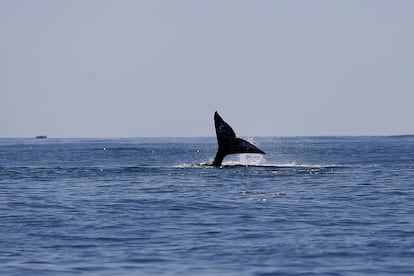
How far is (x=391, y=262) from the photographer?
17312 mm

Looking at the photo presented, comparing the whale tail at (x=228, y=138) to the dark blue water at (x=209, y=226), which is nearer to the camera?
the dark blue water at (x=209, y=226)

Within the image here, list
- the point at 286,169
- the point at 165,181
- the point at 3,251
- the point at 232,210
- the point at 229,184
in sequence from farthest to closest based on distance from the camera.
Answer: the point at 286,169
the point at 165,181
the point at 229,184
the point at 232,210
the point at 3,251

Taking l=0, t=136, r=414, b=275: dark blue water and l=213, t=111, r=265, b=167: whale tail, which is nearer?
l=0, t=136, r=414, b=275: dark blue water

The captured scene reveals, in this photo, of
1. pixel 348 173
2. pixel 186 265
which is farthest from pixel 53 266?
pixel 348 173

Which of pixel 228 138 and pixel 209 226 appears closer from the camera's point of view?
pixel 209 226

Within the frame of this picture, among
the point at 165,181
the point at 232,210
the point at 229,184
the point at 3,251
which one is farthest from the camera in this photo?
the point at 165,181

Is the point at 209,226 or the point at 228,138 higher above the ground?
the point at 228,138

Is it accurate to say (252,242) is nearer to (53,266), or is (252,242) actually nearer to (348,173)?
(53,266)

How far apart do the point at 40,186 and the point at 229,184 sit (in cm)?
797

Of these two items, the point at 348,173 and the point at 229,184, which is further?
the point at 348,173

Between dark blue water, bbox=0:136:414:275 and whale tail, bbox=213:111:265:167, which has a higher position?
whale tail, bbox=213:111:265:167

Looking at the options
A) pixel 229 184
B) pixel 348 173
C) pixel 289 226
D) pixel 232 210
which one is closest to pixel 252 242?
pixel 289 226

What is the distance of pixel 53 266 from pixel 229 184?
65.8 ft

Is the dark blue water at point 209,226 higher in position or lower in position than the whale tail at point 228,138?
lower
